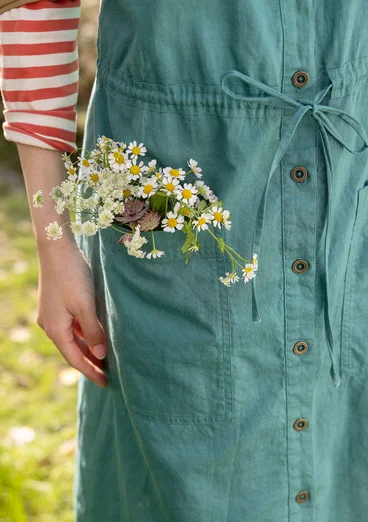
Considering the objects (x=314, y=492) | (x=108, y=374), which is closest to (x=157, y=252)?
(x=108, y=374)

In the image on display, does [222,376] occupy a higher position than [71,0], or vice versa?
[71,0]

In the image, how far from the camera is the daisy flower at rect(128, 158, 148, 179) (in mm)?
1200

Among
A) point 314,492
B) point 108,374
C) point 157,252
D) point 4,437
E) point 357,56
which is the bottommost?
point 4,437

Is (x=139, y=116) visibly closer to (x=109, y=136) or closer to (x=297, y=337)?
(x=109, y=136)

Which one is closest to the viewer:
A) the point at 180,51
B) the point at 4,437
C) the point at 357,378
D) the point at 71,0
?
the point at 180,51

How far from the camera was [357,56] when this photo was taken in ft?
4.05

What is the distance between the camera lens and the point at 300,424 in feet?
4.51

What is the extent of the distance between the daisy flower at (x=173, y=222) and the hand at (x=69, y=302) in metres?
0.26

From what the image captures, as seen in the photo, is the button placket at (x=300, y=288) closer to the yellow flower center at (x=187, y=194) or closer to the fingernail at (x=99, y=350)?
the yellow flower center at (x=187, y=194)

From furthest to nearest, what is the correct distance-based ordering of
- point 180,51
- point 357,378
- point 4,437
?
point 4,437 < point 357,378 < point 180,51

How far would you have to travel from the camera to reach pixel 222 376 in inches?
51.7

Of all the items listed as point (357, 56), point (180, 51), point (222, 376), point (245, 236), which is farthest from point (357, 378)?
point (180, 51)

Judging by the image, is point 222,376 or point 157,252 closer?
point 157,252

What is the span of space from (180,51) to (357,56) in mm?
306
